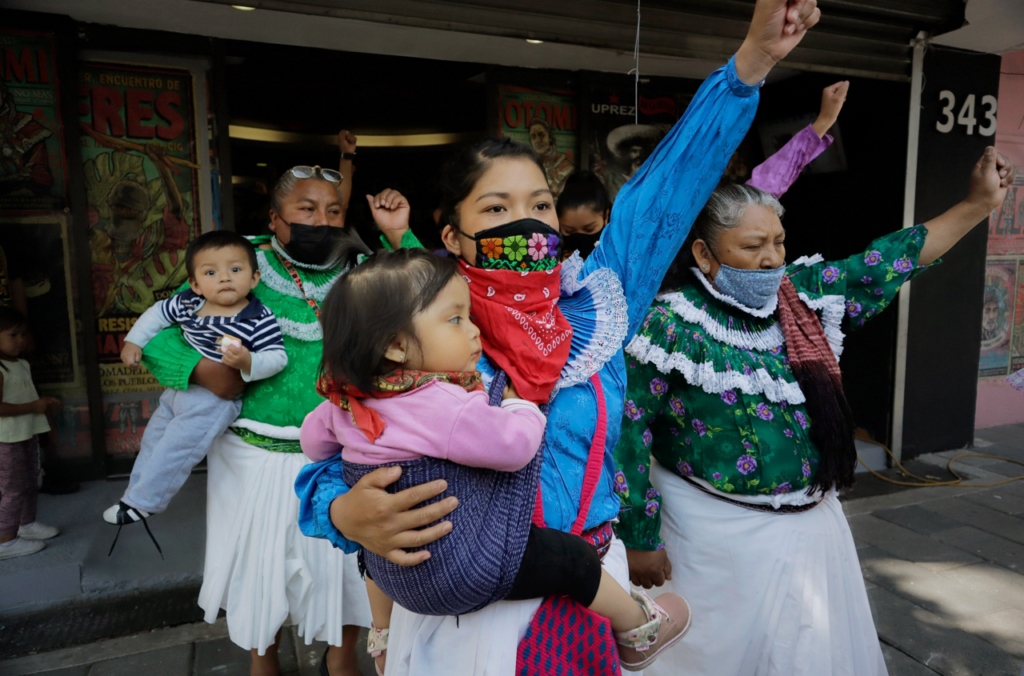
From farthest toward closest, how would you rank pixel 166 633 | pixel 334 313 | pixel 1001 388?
1. pixel 1001 388
2. pixel 166 633
3. pixel 334 313

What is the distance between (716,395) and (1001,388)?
6.10 metres

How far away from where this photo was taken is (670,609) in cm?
162

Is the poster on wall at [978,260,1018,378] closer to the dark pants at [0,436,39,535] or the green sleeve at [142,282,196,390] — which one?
the green sleeve at [142,282,196,390]

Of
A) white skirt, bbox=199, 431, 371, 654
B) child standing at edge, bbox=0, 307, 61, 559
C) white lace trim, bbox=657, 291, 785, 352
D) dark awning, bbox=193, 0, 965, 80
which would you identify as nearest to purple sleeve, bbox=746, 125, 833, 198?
white lace trim, bbox=657, 291, 785, 352

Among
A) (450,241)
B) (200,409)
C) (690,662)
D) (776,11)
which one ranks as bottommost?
(690,662)

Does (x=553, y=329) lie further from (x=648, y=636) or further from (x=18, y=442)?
(x=18, y=442)

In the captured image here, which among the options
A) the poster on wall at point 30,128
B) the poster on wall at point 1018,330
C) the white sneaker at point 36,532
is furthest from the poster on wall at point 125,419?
the poster on wall at point 1018,330

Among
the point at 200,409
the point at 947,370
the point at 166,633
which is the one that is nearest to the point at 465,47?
the point at 200,409

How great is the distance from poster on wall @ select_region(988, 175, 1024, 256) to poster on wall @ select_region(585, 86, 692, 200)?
3152 mm

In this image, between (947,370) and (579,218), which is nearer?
(579,218)

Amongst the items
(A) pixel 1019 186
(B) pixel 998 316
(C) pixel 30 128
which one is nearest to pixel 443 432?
(C) pixel 30 128

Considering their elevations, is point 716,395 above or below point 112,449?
above

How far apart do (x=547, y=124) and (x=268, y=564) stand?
4.28 meters

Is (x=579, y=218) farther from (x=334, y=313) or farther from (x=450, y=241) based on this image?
(x=334, y=313)
